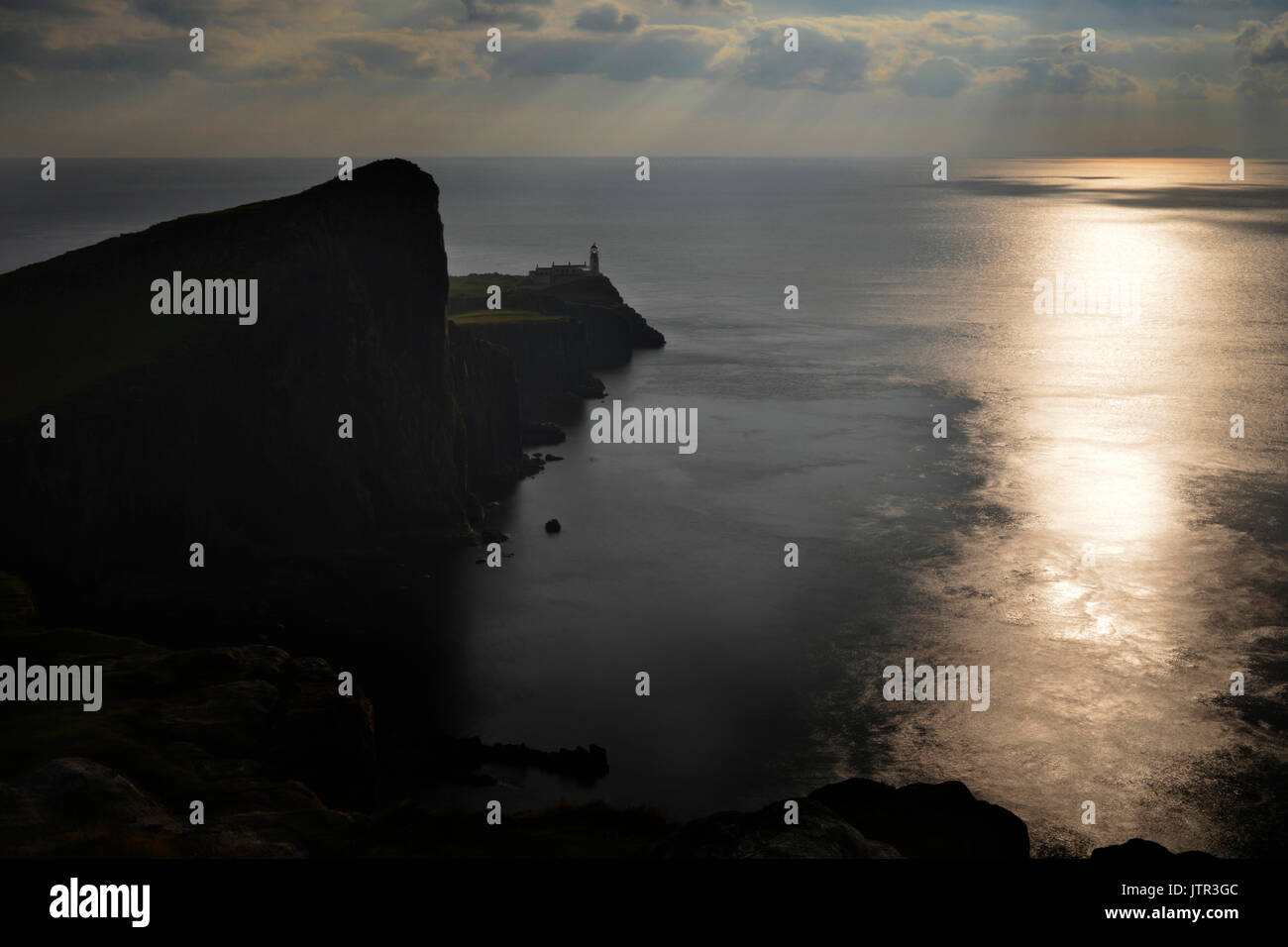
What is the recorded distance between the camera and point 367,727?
4781cm

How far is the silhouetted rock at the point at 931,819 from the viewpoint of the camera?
1534 inches

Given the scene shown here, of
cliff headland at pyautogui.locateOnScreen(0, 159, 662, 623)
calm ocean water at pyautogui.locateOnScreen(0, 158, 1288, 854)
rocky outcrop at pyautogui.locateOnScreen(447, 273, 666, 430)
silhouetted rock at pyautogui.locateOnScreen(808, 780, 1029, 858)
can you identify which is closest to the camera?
silhouetted rock at pyautogui.locateOnScreen(808, 780, 1029, 858)

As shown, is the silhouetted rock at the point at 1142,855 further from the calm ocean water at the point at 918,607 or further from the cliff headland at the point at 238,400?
the cliff headland at the point at 238,400

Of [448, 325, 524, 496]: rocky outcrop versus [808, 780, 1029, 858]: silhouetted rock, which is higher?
[448, 325, 524, 496]: rocky outcrop

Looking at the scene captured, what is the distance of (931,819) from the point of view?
40.8 metres

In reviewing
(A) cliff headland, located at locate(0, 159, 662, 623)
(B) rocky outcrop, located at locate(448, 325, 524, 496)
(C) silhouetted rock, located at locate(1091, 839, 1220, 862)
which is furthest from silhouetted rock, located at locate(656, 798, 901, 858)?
(B) rocky outcrop, located at locate(448, 325, 524, 496)

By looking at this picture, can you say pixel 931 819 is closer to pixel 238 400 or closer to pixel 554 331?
pixel 238 400

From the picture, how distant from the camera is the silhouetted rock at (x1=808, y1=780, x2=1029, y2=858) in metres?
39.0

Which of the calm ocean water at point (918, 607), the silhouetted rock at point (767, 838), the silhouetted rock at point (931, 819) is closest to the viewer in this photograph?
the silhouetted rock at point (767, 838)

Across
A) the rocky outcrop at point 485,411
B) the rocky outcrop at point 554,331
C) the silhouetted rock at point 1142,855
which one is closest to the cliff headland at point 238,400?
the rocky outcrop at point 485,411

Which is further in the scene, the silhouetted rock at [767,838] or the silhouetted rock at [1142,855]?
the silhouetted rock at [767,838]

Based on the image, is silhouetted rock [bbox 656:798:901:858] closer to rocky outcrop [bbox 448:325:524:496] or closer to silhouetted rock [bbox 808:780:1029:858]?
silhouetted rock [bbox 808:780:1029:858]

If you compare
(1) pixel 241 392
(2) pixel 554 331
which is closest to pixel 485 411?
(1) pixel 241 392

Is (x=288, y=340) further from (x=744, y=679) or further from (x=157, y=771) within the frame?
(x=157, y=771)
